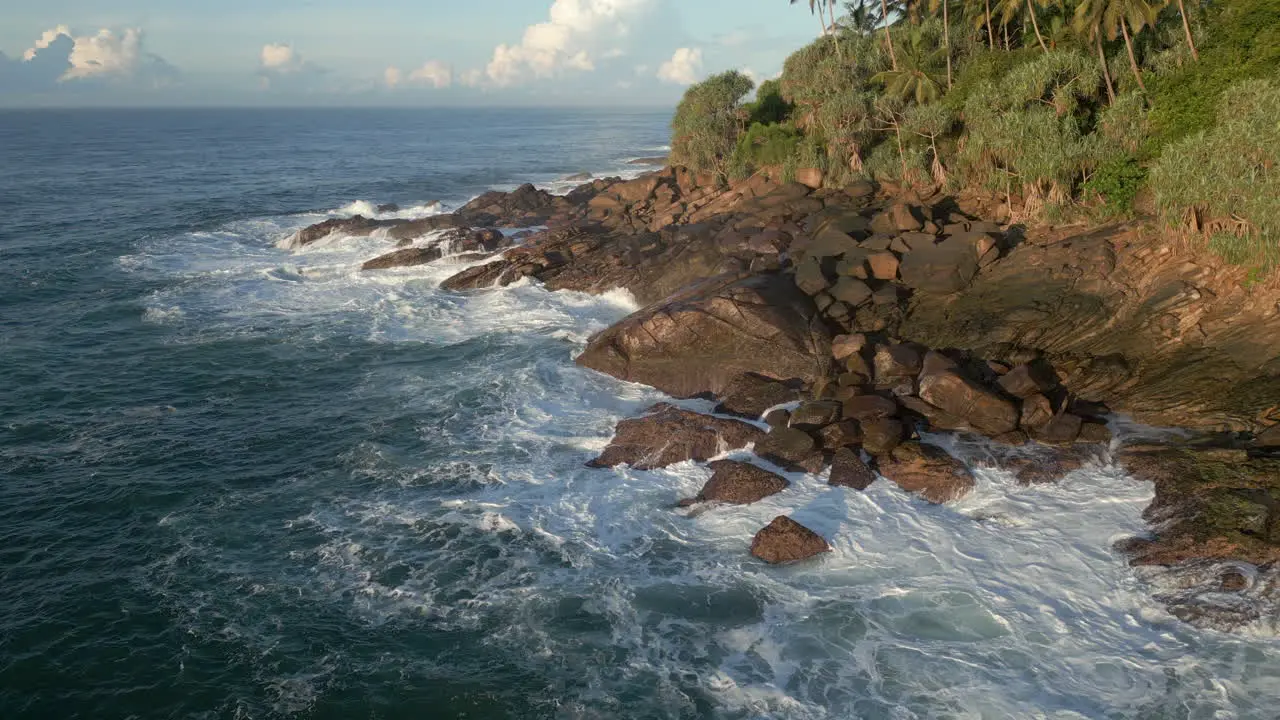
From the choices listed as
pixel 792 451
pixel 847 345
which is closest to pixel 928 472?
pixel 792 451

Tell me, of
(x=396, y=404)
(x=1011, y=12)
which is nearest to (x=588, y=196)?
(x=1011, y=12)

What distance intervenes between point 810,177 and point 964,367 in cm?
2672

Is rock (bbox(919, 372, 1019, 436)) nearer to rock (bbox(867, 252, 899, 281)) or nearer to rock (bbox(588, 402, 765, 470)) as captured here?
rock (bbox(588, 402, 765, 470))

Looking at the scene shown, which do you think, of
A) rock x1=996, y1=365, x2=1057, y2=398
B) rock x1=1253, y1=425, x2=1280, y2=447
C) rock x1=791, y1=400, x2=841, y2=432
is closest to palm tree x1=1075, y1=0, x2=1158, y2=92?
rock x1=996, y1=365, x2=1057, y2=398

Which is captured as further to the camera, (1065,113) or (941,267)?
(1065,113)

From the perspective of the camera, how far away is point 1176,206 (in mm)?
31625

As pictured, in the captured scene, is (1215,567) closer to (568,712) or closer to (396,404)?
(568,712)

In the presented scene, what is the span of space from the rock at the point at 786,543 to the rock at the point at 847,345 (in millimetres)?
11013

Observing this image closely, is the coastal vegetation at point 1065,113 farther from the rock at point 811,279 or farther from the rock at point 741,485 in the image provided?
the rock at point 741,485

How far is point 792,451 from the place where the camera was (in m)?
27.1

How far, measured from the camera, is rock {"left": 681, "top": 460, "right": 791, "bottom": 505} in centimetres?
2533

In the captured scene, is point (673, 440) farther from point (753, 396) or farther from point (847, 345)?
point (847, 345)

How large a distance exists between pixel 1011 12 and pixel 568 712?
4604 centimetres

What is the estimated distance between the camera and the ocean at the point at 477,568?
1814 cm
